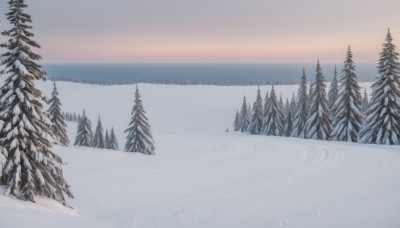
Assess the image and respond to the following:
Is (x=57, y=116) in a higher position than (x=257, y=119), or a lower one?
higher

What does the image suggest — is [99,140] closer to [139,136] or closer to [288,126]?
[139,136]

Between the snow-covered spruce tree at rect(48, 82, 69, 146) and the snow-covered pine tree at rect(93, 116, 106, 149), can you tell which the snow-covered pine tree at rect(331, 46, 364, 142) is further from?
the snow-covered pine tree at rect(93, 116, 106, 149)

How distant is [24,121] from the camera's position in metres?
11.9

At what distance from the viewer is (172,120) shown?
543ft

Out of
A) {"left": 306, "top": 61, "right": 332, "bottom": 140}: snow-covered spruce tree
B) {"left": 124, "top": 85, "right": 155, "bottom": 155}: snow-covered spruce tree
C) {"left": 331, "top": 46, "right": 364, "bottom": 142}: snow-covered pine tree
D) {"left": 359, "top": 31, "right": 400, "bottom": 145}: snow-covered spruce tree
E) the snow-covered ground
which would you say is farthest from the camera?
{"left": 306, "top": 61, "right": 332, "bottom": 140}: snow-covered spruce tree

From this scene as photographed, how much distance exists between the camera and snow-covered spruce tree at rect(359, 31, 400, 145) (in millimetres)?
32062

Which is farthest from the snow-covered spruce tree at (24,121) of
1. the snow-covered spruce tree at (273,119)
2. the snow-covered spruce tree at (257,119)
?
the snow-covered spruce tree at (257,119)

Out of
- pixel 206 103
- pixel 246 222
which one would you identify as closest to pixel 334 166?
pixel 246 222

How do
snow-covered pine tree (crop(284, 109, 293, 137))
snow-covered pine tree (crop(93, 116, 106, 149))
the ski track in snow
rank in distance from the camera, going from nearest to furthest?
1. the ski track in snow
2. snow-covered pine tree (crop(284, 109, 293, 137))
3. snow-covered pine tree (crop(93, 116, 106, 149))

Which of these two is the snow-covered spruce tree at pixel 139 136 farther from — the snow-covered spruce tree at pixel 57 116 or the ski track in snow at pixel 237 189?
the ski track in snow at pixel 237 189

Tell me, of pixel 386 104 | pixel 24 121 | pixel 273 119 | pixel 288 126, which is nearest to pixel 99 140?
pixel 273 119

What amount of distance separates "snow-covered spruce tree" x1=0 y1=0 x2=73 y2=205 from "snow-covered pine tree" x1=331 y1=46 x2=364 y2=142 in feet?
109

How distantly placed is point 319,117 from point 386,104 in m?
11.8

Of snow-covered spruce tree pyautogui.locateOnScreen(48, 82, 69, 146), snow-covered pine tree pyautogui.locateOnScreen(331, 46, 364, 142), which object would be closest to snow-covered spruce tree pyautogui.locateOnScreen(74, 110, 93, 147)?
snow-covered spruce tree pyautogui.locateOnScreen(48, 82, 69, 146)
